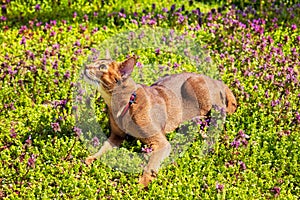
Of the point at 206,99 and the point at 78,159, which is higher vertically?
the point at 206,99

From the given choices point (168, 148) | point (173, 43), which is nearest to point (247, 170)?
point (168, 148)

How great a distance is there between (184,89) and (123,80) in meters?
1.19

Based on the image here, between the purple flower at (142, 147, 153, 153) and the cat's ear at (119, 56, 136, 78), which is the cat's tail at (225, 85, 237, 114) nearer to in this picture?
the purple flower at (142, 147, 153, 153)

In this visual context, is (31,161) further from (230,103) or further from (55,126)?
(230,103)

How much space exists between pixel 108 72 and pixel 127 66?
0.21 m

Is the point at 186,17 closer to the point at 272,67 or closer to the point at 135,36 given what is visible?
the point at 135,36

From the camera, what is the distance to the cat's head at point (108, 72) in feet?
19.0

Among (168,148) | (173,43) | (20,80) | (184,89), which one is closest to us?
(168,148)

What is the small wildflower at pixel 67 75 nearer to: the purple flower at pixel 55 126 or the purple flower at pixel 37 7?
the purple flower at pixel 55 126

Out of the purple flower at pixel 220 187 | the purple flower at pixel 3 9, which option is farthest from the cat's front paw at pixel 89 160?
the purple flower at pixel 3 9

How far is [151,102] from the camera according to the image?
6.30m

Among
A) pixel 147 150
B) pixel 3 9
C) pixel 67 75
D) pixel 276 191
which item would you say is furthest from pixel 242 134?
pixel 3 9

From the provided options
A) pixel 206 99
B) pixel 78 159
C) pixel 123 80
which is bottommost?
pixel 78 159

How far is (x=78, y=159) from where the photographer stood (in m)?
6.36
